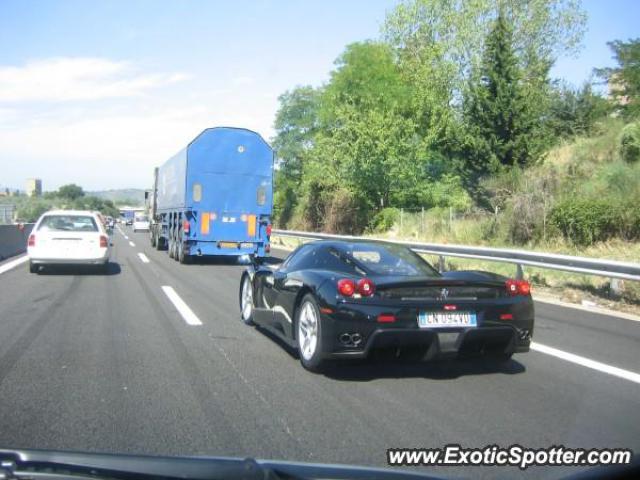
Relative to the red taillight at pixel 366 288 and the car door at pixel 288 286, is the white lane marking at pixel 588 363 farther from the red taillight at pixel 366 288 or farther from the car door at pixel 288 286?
the car door at pixel 288 286

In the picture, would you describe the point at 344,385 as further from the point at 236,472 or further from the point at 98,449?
the point at 236,472

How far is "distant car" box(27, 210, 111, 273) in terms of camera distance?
15.1 metres

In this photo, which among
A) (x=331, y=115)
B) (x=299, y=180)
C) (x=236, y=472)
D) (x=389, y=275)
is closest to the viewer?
(x=236, y=472)

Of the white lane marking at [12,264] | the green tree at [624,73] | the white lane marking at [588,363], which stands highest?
the green tree at [624,73]

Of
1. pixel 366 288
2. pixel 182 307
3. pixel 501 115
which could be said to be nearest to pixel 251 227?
pixel 182 307

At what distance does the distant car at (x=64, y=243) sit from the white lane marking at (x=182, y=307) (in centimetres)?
281

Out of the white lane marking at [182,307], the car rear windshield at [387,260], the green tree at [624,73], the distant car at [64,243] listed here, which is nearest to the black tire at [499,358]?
the car rear windshield at [387,260]

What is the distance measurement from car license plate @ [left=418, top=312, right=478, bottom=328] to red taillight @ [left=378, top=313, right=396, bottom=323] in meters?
0.23

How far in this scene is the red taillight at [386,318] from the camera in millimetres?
5680

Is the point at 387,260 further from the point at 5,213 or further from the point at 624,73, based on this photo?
the point at 624,73

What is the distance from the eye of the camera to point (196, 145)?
19.5 meters


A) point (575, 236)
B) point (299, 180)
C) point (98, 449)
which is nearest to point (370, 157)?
point (575, 236)

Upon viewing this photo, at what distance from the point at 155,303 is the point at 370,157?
27.3 meters

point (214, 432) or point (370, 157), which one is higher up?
point (370, 157)
